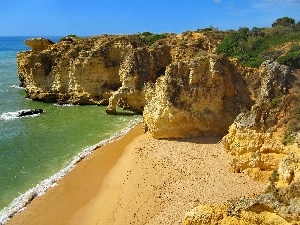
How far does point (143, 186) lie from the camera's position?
65.6ft

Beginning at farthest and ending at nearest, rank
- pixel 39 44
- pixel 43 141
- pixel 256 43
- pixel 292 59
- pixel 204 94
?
pixel 39 44 < pixel 256 43 < pixel 292 59 < pixel 43 141 < pixel 204 94

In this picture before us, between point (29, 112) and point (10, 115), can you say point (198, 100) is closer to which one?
point (29, 112)

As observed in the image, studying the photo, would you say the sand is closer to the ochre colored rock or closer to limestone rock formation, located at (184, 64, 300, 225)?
limestone rock formation, located at (184, 64, 300, 225)

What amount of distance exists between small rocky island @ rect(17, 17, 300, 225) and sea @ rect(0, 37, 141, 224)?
2.41 m

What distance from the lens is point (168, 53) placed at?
39.5m

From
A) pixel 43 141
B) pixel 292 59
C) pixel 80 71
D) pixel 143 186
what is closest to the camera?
pixel 143 186

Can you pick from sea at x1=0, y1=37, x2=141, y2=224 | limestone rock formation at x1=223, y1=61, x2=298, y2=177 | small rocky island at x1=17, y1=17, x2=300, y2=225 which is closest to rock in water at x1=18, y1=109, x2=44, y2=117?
sea at x1=0, y1=37, x2=141, y2=224

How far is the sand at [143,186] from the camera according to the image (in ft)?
57.9

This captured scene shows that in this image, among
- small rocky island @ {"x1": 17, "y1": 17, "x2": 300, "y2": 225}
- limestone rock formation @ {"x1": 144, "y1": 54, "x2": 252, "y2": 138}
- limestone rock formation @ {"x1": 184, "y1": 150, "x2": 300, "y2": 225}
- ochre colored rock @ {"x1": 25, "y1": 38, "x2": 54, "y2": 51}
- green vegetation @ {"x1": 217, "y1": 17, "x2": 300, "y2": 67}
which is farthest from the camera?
A: ochre colored rock @ {"x1": 25, "y1": 38, "x2": 54, "y2": 51}

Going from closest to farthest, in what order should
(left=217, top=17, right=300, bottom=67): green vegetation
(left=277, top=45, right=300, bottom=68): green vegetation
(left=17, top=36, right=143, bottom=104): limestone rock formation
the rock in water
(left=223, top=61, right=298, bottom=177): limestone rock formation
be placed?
(left=223, top=61, right=298, bottom=177): limestone rock formation
(left=277, top=45, right=300, bottom=68): green vegetation
(left=217, top=17, right=300, bottom=67): green vegetation
the rock in water
(left=17, top=36, right=143, bottom=104): limestone rock formation

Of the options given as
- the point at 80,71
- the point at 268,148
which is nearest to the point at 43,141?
the point at 80,71

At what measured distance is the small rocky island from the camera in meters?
10.4

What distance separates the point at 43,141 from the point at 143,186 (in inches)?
471

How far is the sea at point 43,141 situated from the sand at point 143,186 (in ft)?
3.89
